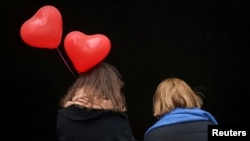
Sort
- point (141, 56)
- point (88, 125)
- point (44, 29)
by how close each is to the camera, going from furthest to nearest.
→ point (141, 56) < point (44, 29) < point (88, 125)

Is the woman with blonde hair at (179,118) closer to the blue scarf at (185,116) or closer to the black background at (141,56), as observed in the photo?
the blue scarf at (185,116)

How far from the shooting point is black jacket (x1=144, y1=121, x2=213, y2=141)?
6.69 ft

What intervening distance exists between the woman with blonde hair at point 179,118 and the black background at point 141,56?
1.92m

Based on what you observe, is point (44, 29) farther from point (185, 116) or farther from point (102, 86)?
point (185, 116)

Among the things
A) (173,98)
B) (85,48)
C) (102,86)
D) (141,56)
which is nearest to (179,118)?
(173,98)

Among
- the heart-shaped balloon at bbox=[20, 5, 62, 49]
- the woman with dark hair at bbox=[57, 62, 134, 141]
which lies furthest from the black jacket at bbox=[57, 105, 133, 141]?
the heart-shaped balloon at bbox=[20, 5, 62, 49]

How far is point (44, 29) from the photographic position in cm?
242

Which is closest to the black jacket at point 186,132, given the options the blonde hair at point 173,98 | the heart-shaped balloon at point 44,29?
the blonde hair at point 173,98

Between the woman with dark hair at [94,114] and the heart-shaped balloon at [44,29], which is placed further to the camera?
the heart-shaped balloon at [44,29]

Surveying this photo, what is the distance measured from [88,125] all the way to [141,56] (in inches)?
87.1

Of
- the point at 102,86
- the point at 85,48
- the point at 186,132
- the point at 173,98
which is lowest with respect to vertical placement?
the point at 186,132

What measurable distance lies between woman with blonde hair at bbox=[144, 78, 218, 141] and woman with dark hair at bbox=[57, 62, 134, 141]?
6.1 inches

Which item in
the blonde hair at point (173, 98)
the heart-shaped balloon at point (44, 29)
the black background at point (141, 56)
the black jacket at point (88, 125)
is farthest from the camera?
the black background at point (141, 56)

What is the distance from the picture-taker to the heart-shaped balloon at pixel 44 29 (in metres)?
2.43
